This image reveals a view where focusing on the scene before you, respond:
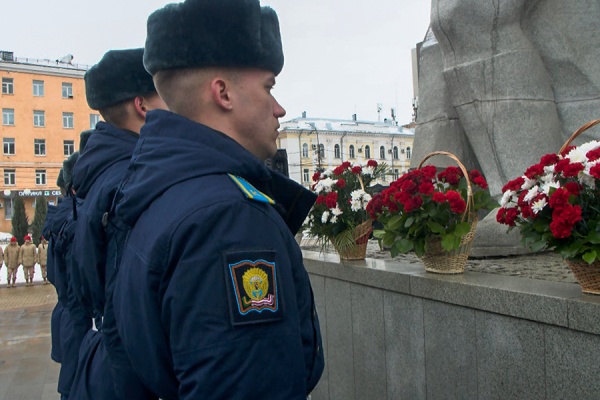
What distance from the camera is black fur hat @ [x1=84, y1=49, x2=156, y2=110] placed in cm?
227

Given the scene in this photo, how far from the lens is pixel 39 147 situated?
39.3 meters

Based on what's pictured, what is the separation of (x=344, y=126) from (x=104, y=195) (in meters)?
50.0

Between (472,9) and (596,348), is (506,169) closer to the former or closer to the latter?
(472,9)

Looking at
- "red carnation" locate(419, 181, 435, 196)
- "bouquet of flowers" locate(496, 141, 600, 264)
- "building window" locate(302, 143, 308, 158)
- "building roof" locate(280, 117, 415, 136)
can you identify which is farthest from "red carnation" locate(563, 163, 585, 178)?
"building roof" locate(280, 117, 415, 136)

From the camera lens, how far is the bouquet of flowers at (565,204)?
76.0 inches

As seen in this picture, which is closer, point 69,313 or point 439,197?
point 69,313

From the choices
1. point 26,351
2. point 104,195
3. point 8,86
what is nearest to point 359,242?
point 104,195

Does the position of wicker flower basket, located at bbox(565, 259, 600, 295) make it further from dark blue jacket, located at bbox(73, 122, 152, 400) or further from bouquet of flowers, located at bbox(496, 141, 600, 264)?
dark blue jacket, located at bbox(73, 122, 152, 400)

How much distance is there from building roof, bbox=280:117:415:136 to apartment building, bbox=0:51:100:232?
55.5 feet

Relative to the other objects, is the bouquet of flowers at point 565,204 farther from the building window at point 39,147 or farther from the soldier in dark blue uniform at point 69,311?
the building window at point 39,147

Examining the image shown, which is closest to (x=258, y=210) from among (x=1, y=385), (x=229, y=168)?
(x=229, y=168)

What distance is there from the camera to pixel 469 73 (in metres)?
4.01

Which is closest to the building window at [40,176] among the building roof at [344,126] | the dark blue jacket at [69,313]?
the building roof at [344,126]

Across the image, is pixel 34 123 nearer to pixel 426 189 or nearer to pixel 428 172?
pixel 428 172
